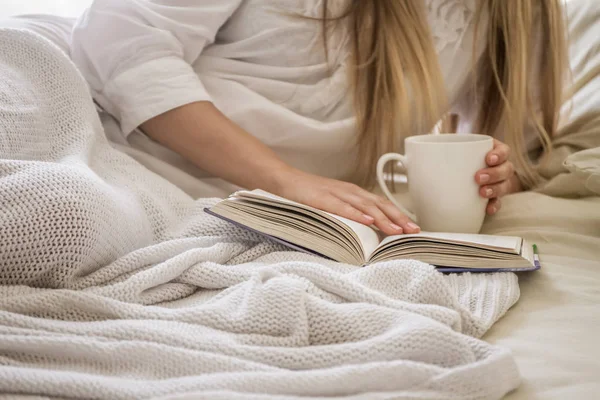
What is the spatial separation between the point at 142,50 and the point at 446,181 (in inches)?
20.1

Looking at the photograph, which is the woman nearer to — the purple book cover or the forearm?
the forearm

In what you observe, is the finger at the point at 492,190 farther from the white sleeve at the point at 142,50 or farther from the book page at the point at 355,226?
the white sleeve at the point at 142,50

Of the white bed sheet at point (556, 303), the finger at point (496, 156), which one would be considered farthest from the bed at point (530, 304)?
the finger at point (496, 156)

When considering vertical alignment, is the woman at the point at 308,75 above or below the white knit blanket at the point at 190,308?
above

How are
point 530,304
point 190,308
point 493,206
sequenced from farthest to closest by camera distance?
1. point 493,206
2. point 530,304
3. point 190,308

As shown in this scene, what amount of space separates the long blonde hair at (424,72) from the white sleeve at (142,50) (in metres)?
0.22

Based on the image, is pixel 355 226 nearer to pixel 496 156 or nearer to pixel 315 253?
pixel 315 253

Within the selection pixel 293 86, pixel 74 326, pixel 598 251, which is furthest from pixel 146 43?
pixel 598 251

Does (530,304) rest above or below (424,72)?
below

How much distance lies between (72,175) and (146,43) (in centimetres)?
41

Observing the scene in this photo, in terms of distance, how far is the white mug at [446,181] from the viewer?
793mm

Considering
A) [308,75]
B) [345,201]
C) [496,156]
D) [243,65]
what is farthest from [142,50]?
[496,156]

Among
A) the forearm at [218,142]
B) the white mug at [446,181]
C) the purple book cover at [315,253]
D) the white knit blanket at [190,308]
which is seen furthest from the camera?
the forearm at [218,142]

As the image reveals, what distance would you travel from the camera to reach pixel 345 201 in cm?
82
